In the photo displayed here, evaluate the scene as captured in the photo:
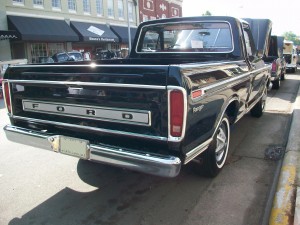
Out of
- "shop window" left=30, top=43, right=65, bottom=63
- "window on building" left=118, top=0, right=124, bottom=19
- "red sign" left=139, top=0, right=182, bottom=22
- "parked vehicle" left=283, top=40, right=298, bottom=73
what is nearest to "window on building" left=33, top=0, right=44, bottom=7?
"shop window" left=30, top=43, right=65, bottom=63

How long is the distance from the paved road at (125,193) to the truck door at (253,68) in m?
1.01

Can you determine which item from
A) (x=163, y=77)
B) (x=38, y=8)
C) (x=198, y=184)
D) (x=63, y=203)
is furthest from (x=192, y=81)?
(x=38, y=8)

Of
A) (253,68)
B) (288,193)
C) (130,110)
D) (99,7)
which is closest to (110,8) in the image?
(99,7)

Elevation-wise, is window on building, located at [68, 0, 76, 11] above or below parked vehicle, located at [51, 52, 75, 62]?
above

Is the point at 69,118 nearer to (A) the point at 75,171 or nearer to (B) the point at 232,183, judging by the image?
(A) the point at 75,171

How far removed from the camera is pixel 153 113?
9.33ft

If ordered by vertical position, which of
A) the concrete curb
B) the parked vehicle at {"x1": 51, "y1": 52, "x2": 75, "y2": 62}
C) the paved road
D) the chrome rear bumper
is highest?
the parked vehicle at {"x1": 51, "y1": 52, "x2": 75, "y2": 62}

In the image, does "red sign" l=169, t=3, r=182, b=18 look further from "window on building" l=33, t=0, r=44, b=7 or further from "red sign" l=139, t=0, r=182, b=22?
"window on building" l=33, t=0, r=44, b=7

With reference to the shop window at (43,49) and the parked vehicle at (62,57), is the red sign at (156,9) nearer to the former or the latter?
the shop window at (43,49)

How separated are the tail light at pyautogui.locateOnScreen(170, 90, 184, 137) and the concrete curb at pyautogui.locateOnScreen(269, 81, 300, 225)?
48.1 inches

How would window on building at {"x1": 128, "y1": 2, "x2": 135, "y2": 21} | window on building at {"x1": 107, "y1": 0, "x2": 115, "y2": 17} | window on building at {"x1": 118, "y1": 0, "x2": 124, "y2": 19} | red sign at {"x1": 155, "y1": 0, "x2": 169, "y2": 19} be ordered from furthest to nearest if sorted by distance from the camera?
red sign at {"x1": 155, "y1": 0, "x2": 169, "y2": 19}
window on building at {"x1": 128, "y1": 2, "x2": 135, "y2": 21}
window on building at {"x1": 118, "y1": 0, "x2": 124, "y2": 19}
window on building at {"x1": 107, "y1": 0, "x2": 115, "y2": 17}

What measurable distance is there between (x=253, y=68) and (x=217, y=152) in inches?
73.8

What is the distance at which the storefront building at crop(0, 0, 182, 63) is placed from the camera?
20.9 m

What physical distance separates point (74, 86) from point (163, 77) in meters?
1.01
